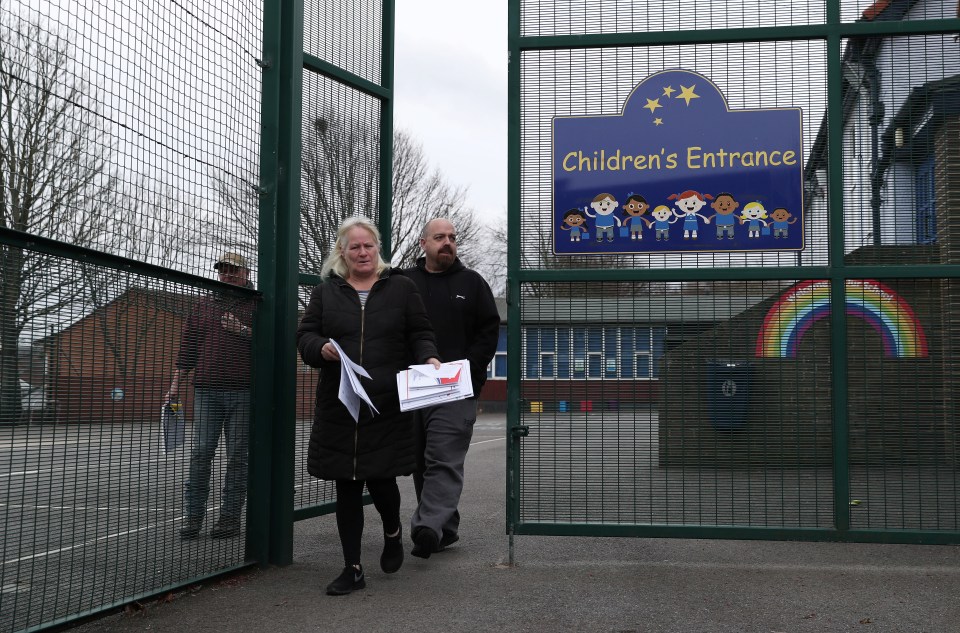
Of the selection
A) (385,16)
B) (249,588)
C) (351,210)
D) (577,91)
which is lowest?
(249,588)

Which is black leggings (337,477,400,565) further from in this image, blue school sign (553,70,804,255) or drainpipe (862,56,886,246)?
drainpipe (862,56,886,246)

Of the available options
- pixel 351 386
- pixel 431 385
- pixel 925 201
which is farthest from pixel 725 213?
pixel 351 386

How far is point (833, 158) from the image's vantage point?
18.2 feet

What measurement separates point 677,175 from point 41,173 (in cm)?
339

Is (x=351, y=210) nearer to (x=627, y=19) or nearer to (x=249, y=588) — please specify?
(x=627, y=19)

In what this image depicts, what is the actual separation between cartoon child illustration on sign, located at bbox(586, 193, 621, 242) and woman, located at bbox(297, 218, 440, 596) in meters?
1.22

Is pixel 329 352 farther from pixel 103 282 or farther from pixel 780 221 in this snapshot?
pixel 780 221

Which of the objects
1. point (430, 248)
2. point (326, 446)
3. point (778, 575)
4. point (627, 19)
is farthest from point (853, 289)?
point (326, 446)

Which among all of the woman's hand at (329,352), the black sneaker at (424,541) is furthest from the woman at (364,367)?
the black sneaker at (424,541)

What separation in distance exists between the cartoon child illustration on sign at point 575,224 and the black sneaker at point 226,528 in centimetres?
251

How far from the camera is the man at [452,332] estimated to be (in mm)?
5730

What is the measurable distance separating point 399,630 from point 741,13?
13.1 ft

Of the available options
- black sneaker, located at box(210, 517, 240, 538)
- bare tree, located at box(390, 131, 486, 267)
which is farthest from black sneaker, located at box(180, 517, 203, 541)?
bare tree, located at box(390, 131, 486, 267)

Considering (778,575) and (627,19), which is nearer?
(778,575)
